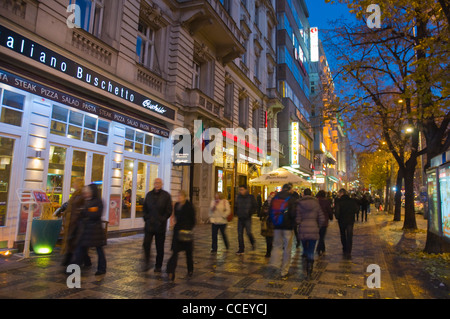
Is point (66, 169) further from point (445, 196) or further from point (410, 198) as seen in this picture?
point (410, 198)

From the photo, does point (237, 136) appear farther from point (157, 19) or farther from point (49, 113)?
point (49, 113)

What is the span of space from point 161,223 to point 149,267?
1.13 meters

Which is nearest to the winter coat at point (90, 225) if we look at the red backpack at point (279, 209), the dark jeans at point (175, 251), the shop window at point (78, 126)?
the dark jeans at point (175, 251)

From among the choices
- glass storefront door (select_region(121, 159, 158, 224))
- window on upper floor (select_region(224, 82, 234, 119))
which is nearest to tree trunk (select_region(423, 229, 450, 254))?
glass storefront door (select_region(121, 159, 158, 224))

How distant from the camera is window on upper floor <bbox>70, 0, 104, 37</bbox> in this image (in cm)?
1012

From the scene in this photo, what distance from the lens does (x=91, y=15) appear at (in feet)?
34.5

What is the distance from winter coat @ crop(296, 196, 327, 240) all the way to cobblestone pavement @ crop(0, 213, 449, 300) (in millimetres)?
870

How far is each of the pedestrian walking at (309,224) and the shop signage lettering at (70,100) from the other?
6666mm

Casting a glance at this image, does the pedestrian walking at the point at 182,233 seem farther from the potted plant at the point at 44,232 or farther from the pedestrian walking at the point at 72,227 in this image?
the potted plant at the point at 44,232

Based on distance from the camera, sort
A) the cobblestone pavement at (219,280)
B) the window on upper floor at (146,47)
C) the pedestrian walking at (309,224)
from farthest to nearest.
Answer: the window on upper floor at (146,47) < the pedestrian walking at (309,224) < the cobblestone pavement at (219,280)

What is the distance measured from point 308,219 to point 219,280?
2.09m

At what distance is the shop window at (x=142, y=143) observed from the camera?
12070 millimetres

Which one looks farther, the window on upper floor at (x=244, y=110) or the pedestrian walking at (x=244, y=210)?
the window on upper floor at (x=244, y=110)

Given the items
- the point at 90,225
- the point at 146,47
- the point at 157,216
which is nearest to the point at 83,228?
the point at 90,225
